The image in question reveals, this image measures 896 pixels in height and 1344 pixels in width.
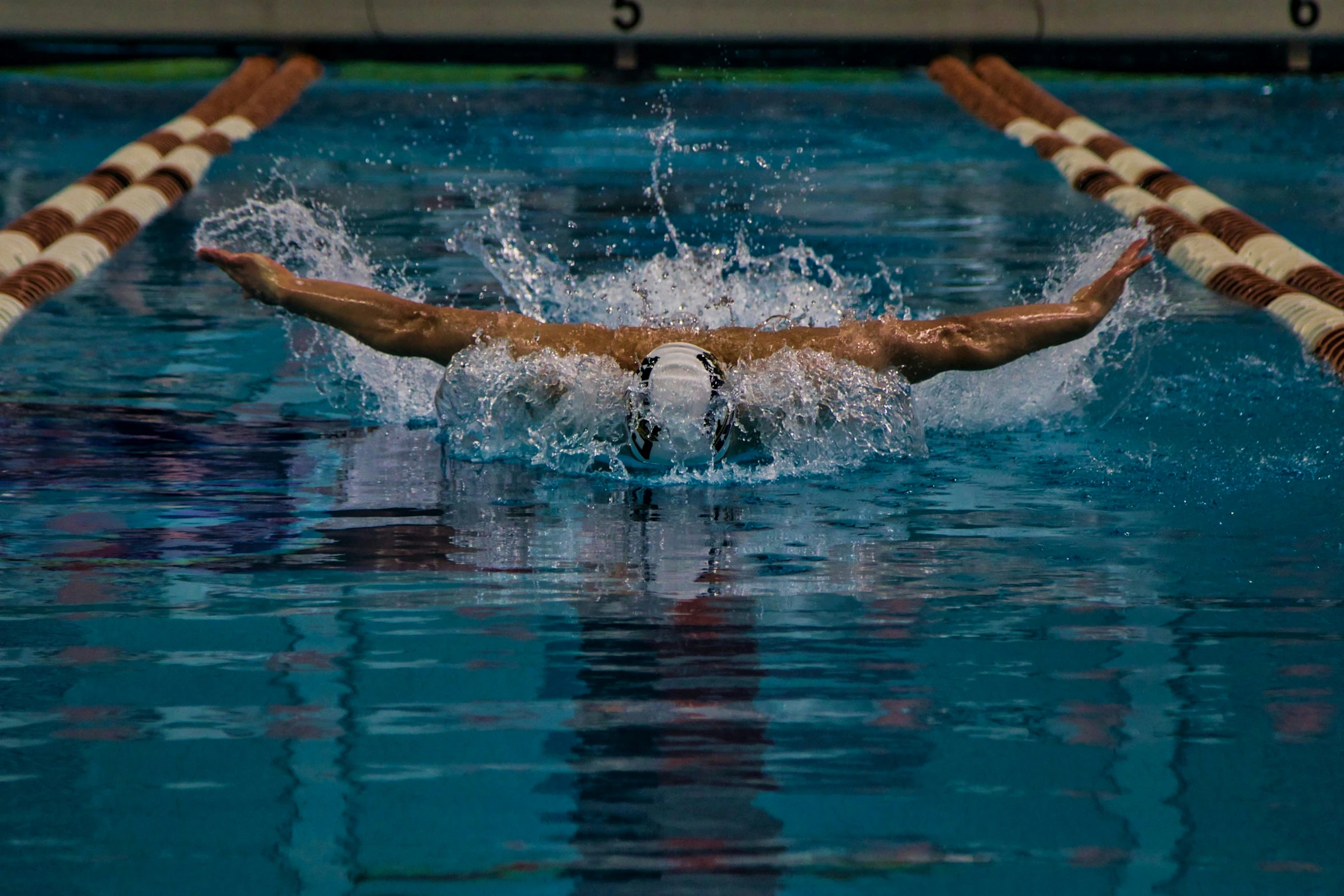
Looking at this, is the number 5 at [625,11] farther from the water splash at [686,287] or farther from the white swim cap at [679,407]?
the white swim cap at [679,407]

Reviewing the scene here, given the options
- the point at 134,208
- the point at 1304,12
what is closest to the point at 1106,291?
the point at 134,208

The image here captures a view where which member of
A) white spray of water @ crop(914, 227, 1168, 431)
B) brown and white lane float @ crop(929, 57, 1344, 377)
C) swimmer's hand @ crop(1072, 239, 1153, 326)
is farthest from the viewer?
brown and white lane float @ crop(929, 57, 1344, 377)

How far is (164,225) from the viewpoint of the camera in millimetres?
6418

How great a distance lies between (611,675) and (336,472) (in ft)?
4.64

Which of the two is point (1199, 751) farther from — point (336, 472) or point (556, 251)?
point (556, 251)

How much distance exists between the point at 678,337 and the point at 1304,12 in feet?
27.6

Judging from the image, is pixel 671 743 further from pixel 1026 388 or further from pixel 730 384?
pixel 1026 388

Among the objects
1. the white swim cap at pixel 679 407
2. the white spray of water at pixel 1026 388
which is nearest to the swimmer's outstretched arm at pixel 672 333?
the white swim cap at pixel 679 407

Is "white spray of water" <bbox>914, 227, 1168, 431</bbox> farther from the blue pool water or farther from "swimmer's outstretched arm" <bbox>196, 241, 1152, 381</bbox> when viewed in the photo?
"swimmer's outstretched arm" <bbox>196, 241, 1152, 381</bbox>

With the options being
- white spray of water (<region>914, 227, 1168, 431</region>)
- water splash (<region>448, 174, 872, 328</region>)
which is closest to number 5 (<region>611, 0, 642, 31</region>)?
water splash (<region>448, 174, 872, 328</region>)

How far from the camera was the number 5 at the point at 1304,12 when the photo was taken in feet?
34.1

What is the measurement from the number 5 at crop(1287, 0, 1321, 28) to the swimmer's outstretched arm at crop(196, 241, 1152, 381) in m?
7.87

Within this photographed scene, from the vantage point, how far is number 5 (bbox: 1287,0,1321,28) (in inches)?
410

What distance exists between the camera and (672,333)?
11.9 ft
